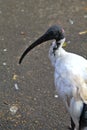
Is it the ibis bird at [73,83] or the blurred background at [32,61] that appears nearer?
the ibis bird at [73,83]

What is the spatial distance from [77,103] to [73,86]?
0.16m

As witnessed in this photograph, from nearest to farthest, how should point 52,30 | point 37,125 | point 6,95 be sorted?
point 52,30 < point 37,125 < point 6,95

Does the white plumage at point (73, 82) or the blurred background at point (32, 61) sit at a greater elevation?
the white plumage at point (73, 82)

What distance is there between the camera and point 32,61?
516cm

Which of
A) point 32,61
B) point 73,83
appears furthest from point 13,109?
point 73,83

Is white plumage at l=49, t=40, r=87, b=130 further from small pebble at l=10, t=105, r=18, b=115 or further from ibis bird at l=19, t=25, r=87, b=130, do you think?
small pebble at l=10, t=105, r=18, b=115

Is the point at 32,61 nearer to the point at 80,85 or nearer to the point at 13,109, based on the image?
the point at 13,109

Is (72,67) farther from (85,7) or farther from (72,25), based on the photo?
(85,7)

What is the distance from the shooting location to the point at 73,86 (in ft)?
11.8

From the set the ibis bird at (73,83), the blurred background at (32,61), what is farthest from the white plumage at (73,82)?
the blurred background at (32,61)

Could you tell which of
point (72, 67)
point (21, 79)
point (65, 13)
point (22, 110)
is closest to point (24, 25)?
point (65, 13)

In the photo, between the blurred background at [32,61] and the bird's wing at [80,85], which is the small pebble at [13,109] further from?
the bird's wing at [80,85]

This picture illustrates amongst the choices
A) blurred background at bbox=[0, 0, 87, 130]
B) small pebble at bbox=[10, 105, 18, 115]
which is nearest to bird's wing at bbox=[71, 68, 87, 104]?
blurred background at bbox=[0, 0, 87, 130]

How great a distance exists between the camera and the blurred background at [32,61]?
14.3ft
